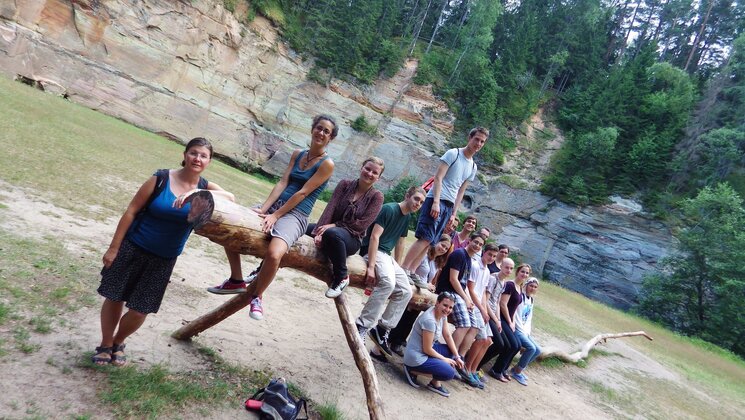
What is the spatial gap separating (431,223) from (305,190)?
2526 mm

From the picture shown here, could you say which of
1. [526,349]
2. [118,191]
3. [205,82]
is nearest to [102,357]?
[526,349]

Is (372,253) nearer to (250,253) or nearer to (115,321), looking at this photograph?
(250,253)

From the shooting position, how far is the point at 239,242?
145 inches

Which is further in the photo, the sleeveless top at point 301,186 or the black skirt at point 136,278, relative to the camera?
the sleeveless top at point 301,186

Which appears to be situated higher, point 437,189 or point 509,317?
point 437,189

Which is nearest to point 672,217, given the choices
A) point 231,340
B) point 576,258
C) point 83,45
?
point 576,258

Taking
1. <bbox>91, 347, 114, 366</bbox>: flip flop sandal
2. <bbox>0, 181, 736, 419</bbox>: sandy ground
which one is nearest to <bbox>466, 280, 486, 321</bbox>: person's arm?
<bbox>0, 181, 736, 419</bbox>: sandy ground

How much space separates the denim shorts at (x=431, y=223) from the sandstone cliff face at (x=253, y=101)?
79.1 feet

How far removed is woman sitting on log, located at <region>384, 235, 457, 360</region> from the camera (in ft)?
20.5

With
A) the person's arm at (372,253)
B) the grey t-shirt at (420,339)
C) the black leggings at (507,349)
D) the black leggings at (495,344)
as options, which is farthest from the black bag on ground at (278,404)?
the black leggings at (507,349)

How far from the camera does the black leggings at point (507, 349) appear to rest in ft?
22.8

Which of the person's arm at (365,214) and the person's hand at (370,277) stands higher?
the person's arm at (365,214)

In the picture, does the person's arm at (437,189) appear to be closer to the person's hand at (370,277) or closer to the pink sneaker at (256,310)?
the person's hand at (370,277)

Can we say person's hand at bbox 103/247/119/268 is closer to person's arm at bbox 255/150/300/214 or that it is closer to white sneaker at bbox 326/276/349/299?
person's arm at bbox 255/150/300/214
